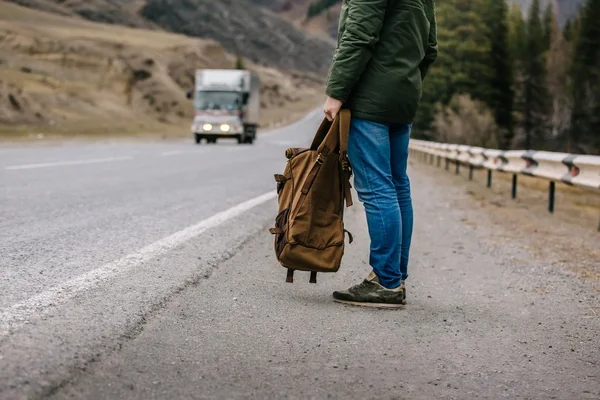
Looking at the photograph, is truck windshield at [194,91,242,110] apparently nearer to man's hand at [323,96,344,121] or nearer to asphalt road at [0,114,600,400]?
asphalt road at [0,114,600,400]

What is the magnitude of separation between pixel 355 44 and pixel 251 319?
1.58 meters

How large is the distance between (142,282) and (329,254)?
110 centimetres

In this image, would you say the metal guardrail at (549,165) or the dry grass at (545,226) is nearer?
the dry grass at (545,226)

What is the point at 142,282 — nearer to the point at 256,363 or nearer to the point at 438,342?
the point at 256,363

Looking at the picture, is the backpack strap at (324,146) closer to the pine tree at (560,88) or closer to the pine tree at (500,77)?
the pine tree at (500,77)

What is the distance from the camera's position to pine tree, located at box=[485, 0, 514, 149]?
2356 inches

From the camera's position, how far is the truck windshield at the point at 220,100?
3538 cm

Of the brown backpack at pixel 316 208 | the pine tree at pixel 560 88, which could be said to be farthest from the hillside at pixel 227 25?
the brown backpack at pixel 316 208

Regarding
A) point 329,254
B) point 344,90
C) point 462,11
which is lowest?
point 329,254

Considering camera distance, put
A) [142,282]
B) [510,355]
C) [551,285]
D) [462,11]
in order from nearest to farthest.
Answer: [510,355] < [142,282] < [551,285] < [462,11]

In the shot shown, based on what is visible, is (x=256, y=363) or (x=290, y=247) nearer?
(x=256, y=363)

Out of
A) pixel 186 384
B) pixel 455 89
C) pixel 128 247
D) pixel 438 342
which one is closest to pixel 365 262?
pixel 128 247

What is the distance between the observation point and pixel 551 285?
5.43m

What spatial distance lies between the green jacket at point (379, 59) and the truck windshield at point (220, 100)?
31.3m
